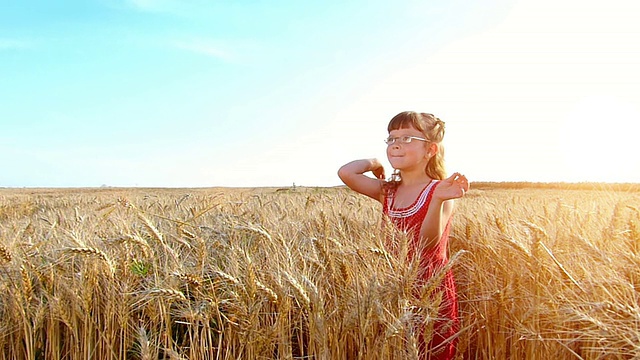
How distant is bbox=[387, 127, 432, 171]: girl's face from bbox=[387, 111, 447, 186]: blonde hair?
3 centimetres

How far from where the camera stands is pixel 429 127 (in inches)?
112

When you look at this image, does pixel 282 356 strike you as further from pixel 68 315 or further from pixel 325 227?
pixel 68 315

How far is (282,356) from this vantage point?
196cm

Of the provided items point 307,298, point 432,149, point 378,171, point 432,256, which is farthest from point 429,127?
point 307,298

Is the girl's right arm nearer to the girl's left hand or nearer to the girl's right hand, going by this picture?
the girl's right hand

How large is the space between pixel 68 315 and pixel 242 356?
0.84 metres

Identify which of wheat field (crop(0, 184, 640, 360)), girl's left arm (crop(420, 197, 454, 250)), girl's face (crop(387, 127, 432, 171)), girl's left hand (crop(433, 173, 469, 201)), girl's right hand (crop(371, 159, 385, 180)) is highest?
girl's face (crop(387, 127, 432, 171))

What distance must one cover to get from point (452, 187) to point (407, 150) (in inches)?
18.3

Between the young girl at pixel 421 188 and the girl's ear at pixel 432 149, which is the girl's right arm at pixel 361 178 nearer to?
the young girl at pixel 421 188

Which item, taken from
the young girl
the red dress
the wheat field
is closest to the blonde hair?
the young girl

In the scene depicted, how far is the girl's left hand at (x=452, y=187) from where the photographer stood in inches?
94.2

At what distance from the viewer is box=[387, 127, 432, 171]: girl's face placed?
9.26 ft

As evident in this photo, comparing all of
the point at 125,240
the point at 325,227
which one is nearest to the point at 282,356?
the point at 325,227

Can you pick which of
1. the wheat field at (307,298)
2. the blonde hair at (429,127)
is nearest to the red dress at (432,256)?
the wheat field at (307,298)
